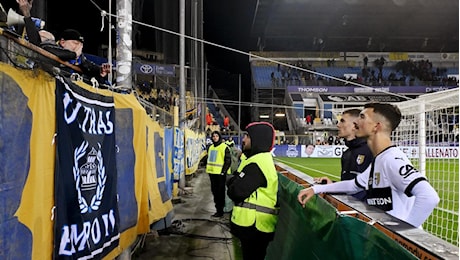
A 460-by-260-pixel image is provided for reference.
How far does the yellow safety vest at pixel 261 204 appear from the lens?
12.1 feet

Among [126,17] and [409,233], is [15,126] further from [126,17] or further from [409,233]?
[126,17]

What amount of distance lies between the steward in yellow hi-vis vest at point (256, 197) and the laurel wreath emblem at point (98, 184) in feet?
3.41

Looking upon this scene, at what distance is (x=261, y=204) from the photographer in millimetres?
3695

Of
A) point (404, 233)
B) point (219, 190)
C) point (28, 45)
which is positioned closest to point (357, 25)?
point (219, 190)

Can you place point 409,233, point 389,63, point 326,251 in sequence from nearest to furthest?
1. point 409,233
2. point 326,251
3. point 389,63

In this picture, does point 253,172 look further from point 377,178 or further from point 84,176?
point 84,176

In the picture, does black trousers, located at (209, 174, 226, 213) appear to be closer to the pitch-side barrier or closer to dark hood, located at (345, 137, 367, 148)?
dark hood, located at (345, 137, 367, 148)

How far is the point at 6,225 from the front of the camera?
6.43ft

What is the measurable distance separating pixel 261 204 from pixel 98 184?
53.7 inches

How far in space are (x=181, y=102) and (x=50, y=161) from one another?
410 inches

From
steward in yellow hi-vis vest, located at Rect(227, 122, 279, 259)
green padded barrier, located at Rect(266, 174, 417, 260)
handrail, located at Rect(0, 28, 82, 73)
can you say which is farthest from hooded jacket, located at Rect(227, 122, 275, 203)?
handrail, located at Rect(0, 28, 82, 73)

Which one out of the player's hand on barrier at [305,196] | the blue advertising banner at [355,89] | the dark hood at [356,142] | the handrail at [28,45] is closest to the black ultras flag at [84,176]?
the handrail at [28,45]

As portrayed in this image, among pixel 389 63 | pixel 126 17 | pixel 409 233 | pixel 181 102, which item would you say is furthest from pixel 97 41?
pixel 389 63

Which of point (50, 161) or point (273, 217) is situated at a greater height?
point (50, 161)
